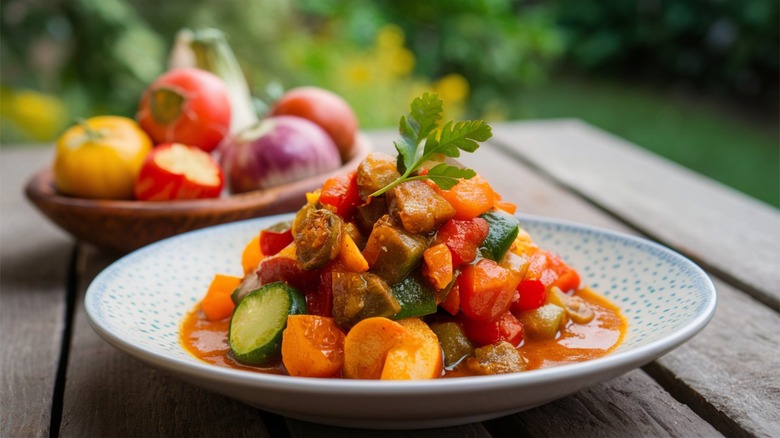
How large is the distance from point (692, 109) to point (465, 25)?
8.31 ft

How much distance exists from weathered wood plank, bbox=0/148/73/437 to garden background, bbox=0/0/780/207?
198 cm

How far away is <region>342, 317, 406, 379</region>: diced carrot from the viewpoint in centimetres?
129

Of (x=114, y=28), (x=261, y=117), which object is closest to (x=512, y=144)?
(x=261, y=117)

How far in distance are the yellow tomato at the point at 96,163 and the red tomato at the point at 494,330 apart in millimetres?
1226

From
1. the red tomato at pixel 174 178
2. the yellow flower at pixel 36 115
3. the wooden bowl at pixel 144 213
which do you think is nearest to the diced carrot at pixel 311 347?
the wooden bowl at pixel 144 213

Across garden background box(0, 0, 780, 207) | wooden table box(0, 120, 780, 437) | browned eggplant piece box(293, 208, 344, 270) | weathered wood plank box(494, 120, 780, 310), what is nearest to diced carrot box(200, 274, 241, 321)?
wooden table box(0, 120, 780, 437)

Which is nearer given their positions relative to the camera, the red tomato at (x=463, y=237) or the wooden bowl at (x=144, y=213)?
the red tomato at (x=463, y=237)

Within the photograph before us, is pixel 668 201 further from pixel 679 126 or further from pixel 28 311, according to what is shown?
pixel 679 126

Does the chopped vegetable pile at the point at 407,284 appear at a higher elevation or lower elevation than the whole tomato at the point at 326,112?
higher

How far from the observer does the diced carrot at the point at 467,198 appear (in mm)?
1477

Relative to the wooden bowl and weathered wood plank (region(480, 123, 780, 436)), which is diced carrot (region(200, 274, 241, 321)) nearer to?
the wooden bowl

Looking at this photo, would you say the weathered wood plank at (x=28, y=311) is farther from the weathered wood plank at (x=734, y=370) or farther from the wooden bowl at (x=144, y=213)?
the weathered wood plank at (x=734, y=370)

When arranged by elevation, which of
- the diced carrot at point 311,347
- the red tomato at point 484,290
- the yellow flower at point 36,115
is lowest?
the yellow flower at point 36,115

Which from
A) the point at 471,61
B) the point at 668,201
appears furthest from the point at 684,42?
the point at 668,201
